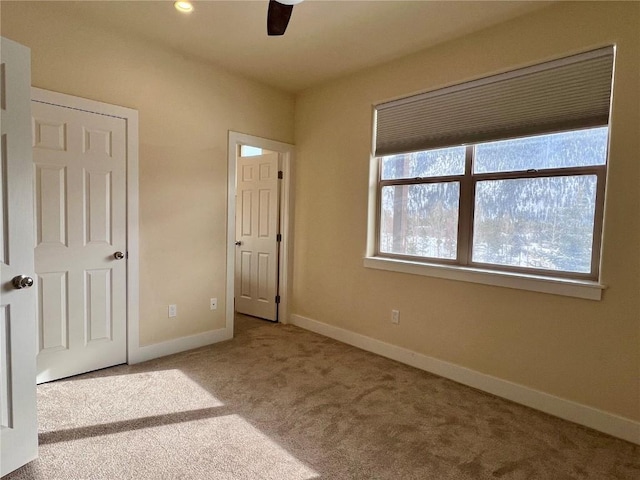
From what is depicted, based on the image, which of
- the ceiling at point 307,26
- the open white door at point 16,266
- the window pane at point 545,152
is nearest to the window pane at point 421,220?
the window pane at point 545,152

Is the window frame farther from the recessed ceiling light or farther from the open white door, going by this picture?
the open white door

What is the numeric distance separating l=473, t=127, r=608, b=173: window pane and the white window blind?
0.30ft

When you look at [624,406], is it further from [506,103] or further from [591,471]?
[506,103]

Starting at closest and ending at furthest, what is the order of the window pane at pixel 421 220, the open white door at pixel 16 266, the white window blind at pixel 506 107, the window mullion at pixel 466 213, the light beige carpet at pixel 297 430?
the open white door at pixel 16 266
the light beige carpet at pixel 297 430
the white window blind at pixel 506 107
the window mullion at pixel 466 213
the window pane at pixel 421 220

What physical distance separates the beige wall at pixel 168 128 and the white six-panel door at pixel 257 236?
2.06 ft

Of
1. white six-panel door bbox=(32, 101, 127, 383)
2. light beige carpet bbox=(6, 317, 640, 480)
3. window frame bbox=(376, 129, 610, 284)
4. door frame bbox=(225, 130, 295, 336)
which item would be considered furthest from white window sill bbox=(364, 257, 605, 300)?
white six-panel door bbox=(32, 101, 127, 383)

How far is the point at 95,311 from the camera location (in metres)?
2.85

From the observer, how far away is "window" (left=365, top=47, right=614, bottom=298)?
2316 mm

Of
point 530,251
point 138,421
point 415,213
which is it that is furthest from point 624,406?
point 138,421

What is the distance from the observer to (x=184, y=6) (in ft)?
8.07

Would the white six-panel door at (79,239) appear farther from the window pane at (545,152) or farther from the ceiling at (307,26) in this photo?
the window pane at (545,152)

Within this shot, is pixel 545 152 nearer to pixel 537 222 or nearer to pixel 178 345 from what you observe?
pixel 537 222

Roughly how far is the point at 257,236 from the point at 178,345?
1587 mm

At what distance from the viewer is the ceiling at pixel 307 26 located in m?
2.44
